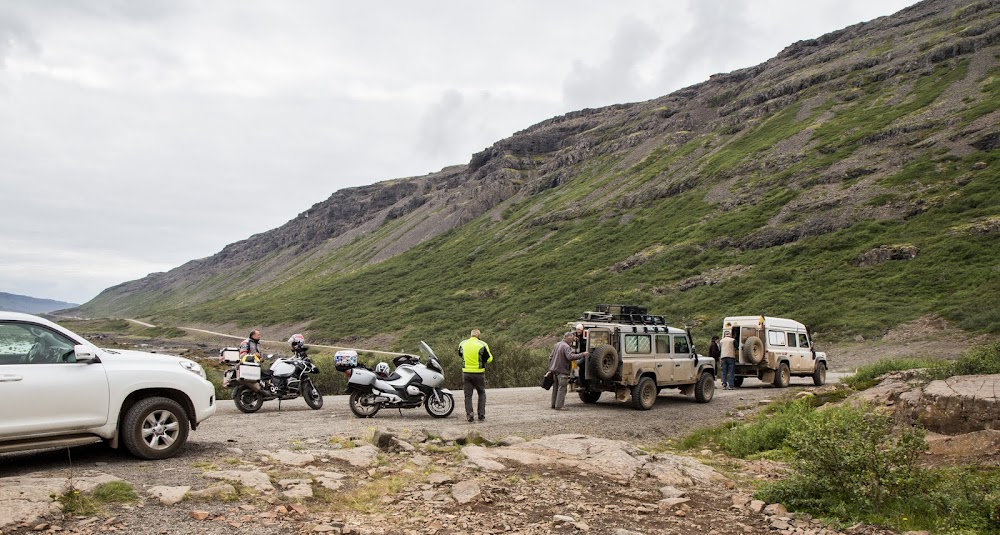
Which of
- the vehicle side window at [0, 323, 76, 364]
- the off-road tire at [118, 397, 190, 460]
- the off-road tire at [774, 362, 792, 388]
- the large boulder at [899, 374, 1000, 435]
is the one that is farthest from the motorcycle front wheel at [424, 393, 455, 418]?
the off-road tire at [774, 362, 792, 388]

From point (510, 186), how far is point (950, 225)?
9459 cm

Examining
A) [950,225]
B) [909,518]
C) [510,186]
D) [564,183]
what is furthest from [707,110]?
[909,518]

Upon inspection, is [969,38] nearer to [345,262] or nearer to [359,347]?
[359,347]

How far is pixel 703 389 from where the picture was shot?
56.5 ft

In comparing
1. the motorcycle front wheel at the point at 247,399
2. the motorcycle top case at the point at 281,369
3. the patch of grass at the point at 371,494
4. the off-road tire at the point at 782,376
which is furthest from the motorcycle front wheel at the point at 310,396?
the off-road tire at the point at 782,376

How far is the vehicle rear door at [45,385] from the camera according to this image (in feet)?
21.7

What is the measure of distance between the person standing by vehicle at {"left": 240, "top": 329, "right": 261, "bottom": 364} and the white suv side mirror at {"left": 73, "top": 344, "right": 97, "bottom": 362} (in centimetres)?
705

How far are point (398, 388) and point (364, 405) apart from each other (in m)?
0.89

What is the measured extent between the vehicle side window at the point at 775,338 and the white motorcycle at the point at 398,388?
13081mm

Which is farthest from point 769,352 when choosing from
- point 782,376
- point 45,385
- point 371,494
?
point 45,385

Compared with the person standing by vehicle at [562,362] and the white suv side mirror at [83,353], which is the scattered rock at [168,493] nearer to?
the white suv side mirror at [83,353]

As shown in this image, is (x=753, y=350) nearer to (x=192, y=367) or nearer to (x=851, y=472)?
(x=851, y=472)

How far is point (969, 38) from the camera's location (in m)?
80.1

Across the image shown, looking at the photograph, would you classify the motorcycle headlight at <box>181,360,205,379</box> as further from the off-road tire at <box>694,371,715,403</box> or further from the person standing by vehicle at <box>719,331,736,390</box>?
the person standing by vehicle at <box>719,331,736,390</box>
